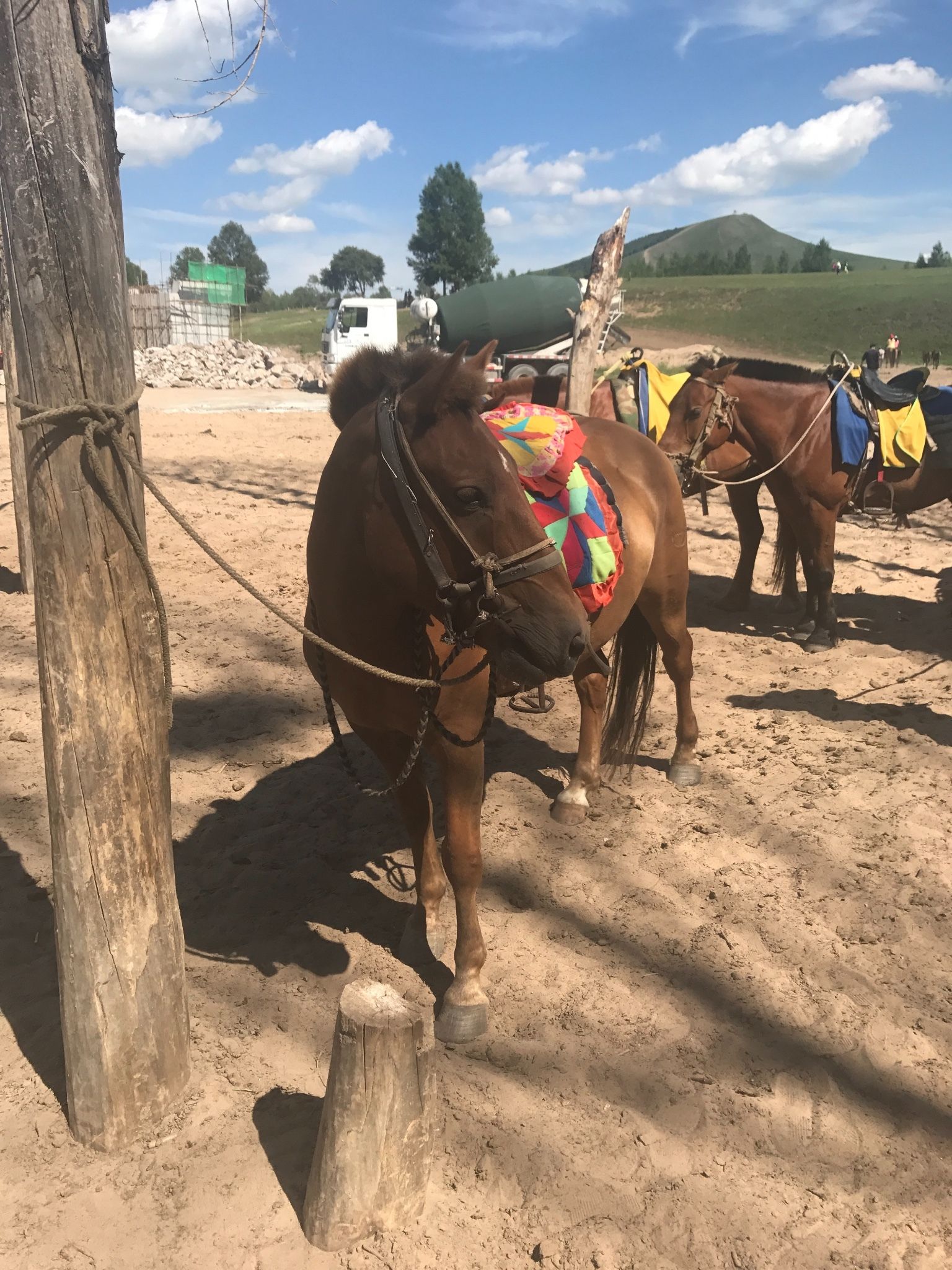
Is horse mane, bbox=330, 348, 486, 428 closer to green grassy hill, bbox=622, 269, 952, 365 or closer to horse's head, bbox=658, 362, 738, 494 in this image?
horse's head, bbox=658, 362, 738, 494

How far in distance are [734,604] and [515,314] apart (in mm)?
14949

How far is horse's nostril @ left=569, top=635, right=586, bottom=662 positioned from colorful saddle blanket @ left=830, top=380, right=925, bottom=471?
504 centimetres

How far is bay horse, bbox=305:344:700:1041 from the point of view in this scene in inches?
87.4

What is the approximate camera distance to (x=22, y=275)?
189cm

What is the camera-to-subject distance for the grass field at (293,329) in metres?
38.4

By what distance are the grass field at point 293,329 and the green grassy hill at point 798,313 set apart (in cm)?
1165

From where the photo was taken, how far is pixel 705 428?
654cm

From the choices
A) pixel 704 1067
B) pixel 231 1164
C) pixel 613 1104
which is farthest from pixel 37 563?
pixel 704 1067

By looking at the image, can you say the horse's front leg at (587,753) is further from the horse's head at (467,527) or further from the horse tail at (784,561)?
the horse tail at (784,561)

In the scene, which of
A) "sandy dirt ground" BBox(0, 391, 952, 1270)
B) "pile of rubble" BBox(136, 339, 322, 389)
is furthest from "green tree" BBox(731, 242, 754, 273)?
"sandy dirt ground" BBox(0, 391, 952, 1270)

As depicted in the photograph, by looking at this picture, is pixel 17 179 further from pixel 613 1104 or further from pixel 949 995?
pixel 949 995

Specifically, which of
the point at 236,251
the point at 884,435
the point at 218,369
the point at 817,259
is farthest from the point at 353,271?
the point at 884,435

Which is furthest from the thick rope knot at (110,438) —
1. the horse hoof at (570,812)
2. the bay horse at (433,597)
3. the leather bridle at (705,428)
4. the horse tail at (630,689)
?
the leather bridle at (705,428)

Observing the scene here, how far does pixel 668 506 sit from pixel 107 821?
10.0ft
